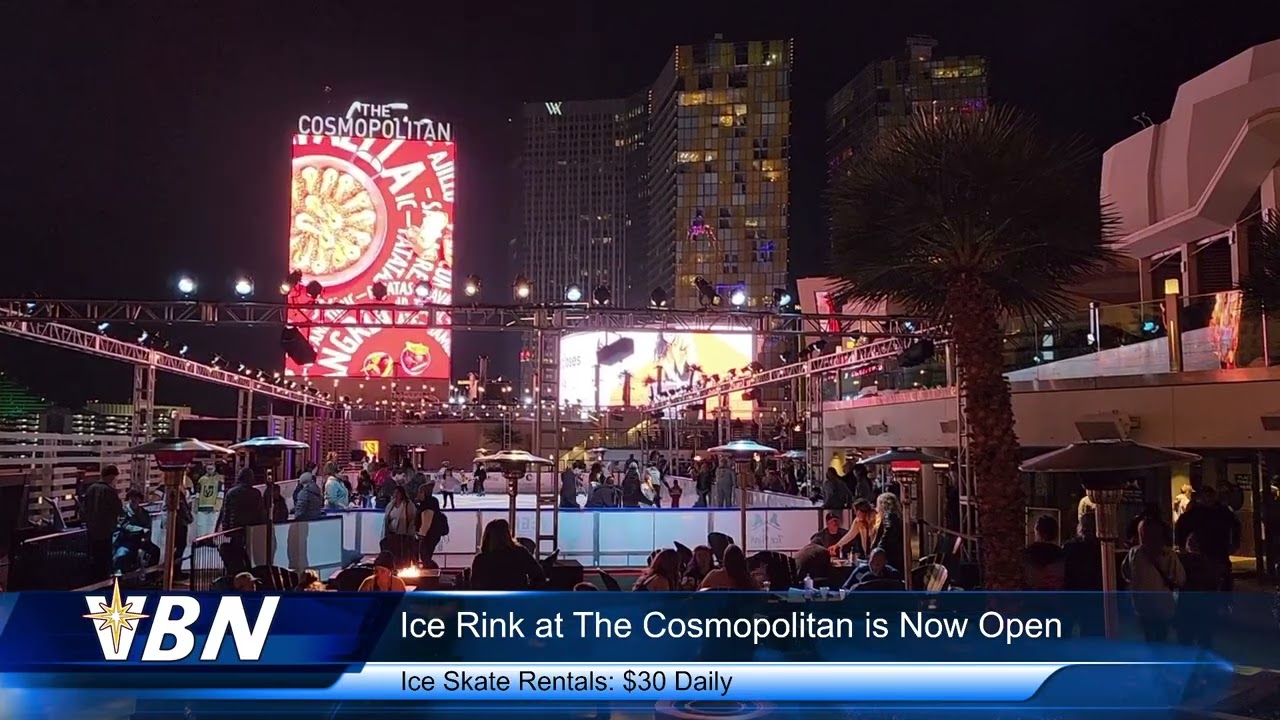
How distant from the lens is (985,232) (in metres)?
8.46

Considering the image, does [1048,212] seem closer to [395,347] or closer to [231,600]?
[231,600]

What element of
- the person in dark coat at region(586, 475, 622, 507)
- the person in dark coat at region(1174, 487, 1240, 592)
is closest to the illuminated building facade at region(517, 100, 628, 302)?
the person in dark coat at region(586, 475, 622, 507)

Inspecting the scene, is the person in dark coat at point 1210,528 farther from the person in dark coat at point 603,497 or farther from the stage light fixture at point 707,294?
the person in dark coat at point 603,497

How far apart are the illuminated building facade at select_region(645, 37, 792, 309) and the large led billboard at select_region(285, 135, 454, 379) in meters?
60.8

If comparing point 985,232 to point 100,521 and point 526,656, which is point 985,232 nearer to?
point 526,656

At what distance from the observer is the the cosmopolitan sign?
45.2 m

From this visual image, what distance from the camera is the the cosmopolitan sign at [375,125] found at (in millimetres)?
45188

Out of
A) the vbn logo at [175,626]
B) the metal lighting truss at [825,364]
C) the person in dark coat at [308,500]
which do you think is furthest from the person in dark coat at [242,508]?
the metal lighting truss at [825,364]

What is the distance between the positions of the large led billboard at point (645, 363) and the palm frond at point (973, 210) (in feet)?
123

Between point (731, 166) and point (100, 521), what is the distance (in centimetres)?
10260

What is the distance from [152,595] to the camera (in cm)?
587

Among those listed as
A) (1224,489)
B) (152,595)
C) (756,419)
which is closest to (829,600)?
(152,595)

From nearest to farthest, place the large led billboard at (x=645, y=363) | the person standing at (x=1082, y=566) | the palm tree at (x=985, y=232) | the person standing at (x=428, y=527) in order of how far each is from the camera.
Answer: the person standing at (x=1082, y=566) < the palm tree at (x=985, y=232) < the person standing at (x=428, y=527) < the large led billboard at (x=645, y=363)

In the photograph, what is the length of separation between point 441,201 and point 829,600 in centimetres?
4222
